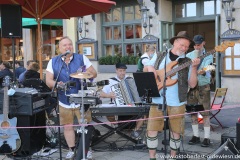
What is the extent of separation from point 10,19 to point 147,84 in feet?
11.6

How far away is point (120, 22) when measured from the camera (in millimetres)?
12117

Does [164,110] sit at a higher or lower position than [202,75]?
lower

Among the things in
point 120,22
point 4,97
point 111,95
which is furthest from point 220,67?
point 4,97

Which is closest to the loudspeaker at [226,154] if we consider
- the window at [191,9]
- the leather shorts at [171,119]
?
the leather shorts at [171,119]

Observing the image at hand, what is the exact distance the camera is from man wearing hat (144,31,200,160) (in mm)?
4520

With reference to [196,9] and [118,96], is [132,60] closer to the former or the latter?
[196,9]

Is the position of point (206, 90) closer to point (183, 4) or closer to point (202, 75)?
point (202, 75)

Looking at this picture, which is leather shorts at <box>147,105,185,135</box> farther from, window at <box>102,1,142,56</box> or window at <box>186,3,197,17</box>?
window at <box>102,1,142,56</box>

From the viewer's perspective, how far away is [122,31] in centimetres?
1211

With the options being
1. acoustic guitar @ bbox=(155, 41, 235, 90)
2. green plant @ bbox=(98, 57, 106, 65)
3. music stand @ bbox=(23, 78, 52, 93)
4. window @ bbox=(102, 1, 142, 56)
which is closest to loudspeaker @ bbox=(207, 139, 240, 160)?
acoustic guitar @ bbox=(155, 41, 235, 90)

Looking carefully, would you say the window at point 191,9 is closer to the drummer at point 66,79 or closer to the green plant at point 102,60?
the green plant at point 102,60

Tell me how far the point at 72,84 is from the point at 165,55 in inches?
52.6

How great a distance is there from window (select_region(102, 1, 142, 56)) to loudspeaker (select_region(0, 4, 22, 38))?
18.5 feet

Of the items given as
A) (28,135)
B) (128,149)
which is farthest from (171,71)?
(28,135)
